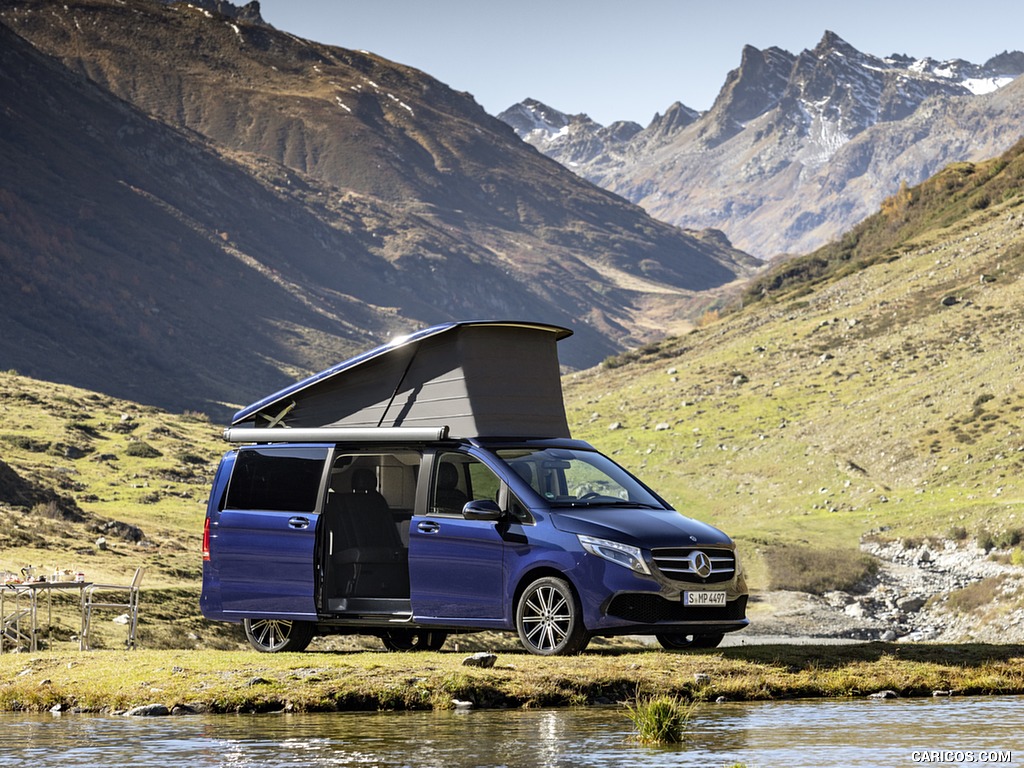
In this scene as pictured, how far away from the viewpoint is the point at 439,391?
58.3 ft

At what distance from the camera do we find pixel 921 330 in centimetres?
9194

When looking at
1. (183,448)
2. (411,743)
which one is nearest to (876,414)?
(183,448)

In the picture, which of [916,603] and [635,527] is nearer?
[635,527]

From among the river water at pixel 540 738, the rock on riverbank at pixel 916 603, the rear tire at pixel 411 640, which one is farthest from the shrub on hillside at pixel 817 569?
the river water at pixel 540 738

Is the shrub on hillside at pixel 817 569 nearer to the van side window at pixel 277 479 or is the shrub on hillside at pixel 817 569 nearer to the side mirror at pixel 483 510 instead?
the van side window at pixel 277 479

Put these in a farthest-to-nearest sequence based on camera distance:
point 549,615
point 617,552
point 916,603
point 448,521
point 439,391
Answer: point 916,603
point 439,391
point 448,521
point 549,615
point 617,552

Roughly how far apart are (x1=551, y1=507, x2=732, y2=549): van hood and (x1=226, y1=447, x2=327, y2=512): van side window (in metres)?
3.44

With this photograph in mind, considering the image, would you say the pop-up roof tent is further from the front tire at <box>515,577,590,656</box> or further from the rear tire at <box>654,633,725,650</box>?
the rear tire at <box>654,633,725,650</box>

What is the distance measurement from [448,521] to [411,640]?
3.50 m

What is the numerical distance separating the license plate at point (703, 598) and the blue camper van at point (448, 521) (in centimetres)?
3

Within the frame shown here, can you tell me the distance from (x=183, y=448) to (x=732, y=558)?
237 feet

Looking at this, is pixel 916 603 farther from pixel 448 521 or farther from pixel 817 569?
pixel 448 521

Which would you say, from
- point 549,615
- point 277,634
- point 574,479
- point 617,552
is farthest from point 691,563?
point 277,634

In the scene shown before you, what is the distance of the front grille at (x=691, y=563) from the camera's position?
15734 millimetres
